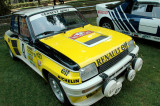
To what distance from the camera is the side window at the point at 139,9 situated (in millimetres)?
4711

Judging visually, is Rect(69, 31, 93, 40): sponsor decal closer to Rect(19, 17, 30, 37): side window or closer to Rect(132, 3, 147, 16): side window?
Rect(19, 17, 30, 37): side window

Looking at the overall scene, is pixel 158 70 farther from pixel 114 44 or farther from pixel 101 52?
pixel 101 52

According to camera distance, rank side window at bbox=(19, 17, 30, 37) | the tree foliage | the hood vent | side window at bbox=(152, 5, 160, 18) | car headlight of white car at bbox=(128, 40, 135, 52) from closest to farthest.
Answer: the hood vent, car headlight of white car at bbox=(128, 40, 135, 52), side window at bbox=(19, 17, 30, 37), side window at bbox=(152, 5, 160, 18), the tree foliage

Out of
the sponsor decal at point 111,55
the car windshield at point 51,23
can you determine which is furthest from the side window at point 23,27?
the sponsor decal at point 111,55

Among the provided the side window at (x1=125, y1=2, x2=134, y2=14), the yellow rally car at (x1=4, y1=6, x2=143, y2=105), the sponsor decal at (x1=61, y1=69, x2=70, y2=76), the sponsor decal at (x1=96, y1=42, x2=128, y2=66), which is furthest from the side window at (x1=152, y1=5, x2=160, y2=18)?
the sponsor decal at (x1=61, y1=69, x2=70, y2=76)

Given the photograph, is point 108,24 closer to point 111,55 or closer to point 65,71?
point 111,55

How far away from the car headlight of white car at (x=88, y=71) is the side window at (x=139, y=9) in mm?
3525

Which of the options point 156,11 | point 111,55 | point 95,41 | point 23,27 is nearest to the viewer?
point 111,55

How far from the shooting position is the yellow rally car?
2182mm

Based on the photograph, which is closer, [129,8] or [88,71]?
[88,71]

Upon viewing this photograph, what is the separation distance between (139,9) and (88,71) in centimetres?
378

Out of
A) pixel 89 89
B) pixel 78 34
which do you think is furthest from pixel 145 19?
pixel 89 89

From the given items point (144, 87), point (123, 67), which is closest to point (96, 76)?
point (123, 67)

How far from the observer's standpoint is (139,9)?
482 cm
